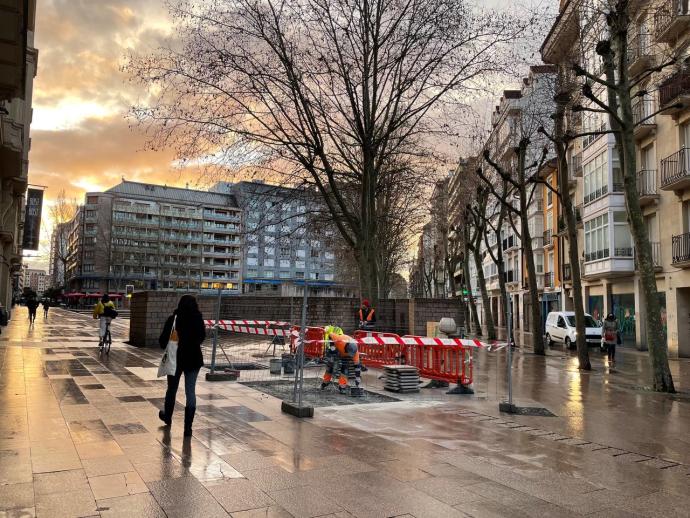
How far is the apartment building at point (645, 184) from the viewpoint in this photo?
1969 centimetres

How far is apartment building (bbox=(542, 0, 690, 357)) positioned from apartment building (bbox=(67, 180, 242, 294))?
59576mm

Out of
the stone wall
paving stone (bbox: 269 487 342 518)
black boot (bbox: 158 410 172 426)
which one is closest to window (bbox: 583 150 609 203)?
the stone wall

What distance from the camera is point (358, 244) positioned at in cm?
2089

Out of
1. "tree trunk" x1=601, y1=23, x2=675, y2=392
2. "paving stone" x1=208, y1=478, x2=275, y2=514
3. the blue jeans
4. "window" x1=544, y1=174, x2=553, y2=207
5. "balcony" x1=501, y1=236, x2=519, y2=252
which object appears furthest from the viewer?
"balcony" x1=501, y1=236, x2=519, y2=252

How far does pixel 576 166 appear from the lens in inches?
1411

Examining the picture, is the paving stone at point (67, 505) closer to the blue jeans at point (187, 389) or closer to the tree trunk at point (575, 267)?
the blue jeans at point (187, 389)

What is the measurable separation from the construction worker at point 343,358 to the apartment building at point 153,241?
7370 centimetres

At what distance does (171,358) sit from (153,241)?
9122cm

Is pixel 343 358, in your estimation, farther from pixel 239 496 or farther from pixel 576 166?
pixel 576 166

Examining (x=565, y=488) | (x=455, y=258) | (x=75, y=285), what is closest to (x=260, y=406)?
(x=565, y=488)

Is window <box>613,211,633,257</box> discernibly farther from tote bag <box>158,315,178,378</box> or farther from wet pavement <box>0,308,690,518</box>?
tote bag <box>158,315,178,378</box>

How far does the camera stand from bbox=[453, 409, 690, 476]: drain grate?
6066mm

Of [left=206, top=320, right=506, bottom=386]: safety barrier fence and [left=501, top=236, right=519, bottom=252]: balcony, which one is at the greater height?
[left=501, top=236, right=519, bottom=252]: balcony

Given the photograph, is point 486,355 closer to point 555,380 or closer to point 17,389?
point 555,380
